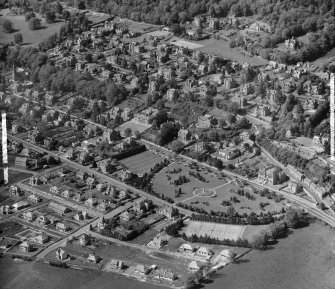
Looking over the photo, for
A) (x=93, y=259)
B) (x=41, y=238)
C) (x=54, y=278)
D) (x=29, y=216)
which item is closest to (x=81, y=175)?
(x=29, y=216)

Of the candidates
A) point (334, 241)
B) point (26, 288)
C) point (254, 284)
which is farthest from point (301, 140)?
point (26, 288)

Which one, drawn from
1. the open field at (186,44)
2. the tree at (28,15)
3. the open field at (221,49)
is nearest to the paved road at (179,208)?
the open field at (221,49)

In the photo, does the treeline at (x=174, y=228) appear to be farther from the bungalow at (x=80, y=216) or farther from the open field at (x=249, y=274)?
the bungalow at (x=80, y=216)

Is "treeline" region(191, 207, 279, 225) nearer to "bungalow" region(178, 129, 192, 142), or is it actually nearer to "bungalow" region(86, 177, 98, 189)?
"bungalow" region(86, 177, 98, 189)

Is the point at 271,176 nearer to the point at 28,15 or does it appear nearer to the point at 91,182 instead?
the point at 91,182

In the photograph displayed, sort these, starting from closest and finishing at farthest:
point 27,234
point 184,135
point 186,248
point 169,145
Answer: point 186,248 < point 27,234 < point 169,145 < point 184,135

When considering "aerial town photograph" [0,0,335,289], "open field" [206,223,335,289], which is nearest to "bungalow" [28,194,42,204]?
"aerial town photograph" [0,0,335,289]

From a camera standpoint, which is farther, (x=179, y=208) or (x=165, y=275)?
(x=179, y=208)
